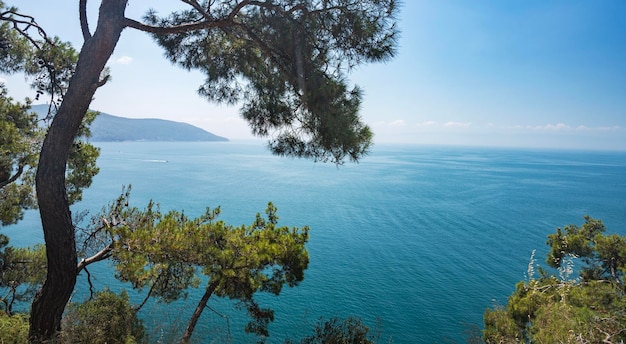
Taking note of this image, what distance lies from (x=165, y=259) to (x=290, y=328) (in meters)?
8.86

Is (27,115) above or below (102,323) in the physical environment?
above

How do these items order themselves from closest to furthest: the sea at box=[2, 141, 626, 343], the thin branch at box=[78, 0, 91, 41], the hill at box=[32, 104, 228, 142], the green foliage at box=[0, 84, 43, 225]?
1. the thin branch at box=[78, 0, 91, 41]
2. the green foliage at box=[0, 84, 43, 225]
3. the sea at box=[2, 141, 626, 343]
4. the hill at box=[32, 104, 228, 142]

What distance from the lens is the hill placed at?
144425 millimetres

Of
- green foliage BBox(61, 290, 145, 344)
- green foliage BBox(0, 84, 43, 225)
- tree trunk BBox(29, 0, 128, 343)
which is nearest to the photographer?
tree trunk BBox(29, 0, 128, 343)

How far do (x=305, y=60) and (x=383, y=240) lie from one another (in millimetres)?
17987

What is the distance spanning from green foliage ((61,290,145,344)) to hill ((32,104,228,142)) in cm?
14944

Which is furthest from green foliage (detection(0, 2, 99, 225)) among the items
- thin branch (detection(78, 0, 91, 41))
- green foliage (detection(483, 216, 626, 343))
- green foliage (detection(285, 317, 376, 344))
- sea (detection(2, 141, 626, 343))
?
green foliage (detection(483, 216, 626, 343))

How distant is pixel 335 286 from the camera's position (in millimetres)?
14383

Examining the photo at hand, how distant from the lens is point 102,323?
11.2 feet

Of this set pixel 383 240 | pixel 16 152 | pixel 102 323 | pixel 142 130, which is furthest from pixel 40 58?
pixel 142 130

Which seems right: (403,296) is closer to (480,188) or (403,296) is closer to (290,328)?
(290,328)

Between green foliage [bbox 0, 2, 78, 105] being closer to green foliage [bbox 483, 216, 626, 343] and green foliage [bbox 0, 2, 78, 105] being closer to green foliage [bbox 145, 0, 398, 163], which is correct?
green foliage [bbox 145, 0, 398, 163]

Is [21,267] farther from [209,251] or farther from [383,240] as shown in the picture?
[383,240]

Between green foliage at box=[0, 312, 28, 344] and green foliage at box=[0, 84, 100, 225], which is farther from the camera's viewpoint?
green foliage at box=[0, 84, 100, 225]
